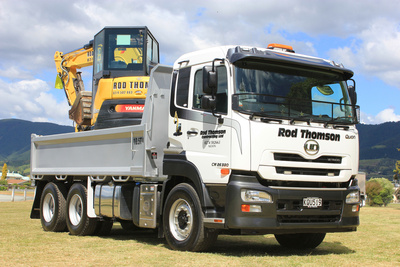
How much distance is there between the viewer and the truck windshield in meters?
8.13

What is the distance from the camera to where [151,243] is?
34.6ft

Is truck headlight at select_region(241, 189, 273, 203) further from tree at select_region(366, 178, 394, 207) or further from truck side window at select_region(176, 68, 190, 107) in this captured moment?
tree at select_region(366, 178, 394, 207)

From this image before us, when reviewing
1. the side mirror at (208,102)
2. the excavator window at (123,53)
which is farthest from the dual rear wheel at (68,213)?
the side mirror at (208,102)

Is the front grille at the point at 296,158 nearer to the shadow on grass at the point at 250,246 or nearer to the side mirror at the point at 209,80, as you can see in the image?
the side mirror at the point at 209,80

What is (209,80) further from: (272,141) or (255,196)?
(255,196)

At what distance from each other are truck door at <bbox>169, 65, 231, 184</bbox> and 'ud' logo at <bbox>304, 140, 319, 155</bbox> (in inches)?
47.0

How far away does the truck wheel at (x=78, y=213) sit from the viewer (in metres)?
11.8

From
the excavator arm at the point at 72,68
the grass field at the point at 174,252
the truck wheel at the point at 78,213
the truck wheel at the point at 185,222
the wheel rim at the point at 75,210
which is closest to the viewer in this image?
the grass field at the point at 174,252

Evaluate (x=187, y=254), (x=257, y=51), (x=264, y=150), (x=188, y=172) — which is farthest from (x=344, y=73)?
(x=187, y=254)

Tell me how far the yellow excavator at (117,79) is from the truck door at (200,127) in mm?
3579

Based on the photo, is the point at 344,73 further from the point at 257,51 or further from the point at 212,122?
the point at 212,122

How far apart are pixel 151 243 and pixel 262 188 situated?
137 inches

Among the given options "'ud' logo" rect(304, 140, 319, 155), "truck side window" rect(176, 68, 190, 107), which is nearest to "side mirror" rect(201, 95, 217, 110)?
"truck side window" rect(176, 68, 190, 107)

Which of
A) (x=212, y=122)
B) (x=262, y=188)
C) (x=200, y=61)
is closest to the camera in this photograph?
(x=262, y=188)
